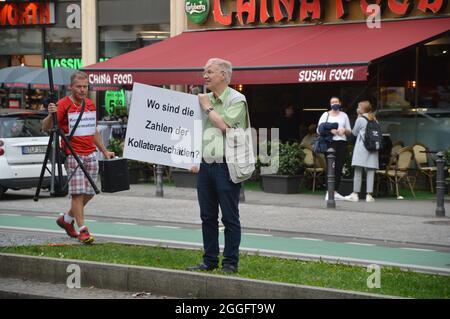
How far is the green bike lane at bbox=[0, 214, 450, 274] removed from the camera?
37.2ft

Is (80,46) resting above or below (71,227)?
above

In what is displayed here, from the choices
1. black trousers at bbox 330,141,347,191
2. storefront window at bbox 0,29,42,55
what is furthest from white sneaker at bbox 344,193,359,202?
storefront window at bbox 0,29,42,55

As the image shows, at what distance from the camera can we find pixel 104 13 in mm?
27750

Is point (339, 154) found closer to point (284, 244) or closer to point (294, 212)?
point (294, 212)

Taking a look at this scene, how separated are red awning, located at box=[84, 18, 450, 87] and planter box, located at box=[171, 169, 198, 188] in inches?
73.9

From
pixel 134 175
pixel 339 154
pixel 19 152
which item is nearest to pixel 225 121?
pixel 339 154

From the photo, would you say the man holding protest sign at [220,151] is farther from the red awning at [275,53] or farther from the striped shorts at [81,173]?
the red awning at [275,53]

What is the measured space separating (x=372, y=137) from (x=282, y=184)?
236 centimetres

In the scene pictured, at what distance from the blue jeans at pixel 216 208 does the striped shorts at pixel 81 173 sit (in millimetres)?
2555

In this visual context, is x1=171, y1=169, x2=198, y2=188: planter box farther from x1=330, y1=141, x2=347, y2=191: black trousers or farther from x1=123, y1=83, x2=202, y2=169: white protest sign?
x1=123, y1=83, x2=202, y2=169: white protest sign

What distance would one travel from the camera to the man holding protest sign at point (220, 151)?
9156mm
